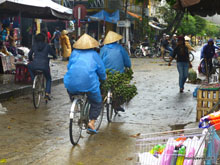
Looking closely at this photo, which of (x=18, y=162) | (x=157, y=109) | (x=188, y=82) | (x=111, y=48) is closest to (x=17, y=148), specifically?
(x=18, y=162)

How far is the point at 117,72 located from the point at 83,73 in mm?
1532

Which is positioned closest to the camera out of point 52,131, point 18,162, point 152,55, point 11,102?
point 18,162

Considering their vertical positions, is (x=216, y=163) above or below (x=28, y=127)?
above

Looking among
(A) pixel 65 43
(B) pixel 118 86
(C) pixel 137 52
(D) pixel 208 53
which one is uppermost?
(B) pixel 118 86

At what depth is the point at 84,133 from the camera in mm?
7031

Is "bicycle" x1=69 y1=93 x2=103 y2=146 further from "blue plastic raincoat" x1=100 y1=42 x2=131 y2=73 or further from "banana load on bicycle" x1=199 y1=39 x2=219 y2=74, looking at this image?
"banana load on bicycle" x1=199 y1=39 x2=219 y2=74

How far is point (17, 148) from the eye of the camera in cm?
593

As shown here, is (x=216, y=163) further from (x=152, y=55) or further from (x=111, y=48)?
(x=152, y=55)

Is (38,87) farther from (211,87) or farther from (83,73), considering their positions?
(211,87)

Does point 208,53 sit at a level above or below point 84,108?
below

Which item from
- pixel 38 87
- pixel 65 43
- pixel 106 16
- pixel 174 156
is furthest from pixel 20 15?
pixel 106 16

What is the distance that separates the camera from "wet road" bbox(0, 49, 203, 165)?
218 inches

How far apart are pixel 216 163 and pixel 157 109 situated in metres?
5.83

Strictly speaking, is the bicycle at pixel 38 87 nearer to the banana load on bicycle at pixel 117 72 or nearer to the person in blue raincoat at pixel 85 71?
the banana load on bicycle at pixel 117 72
